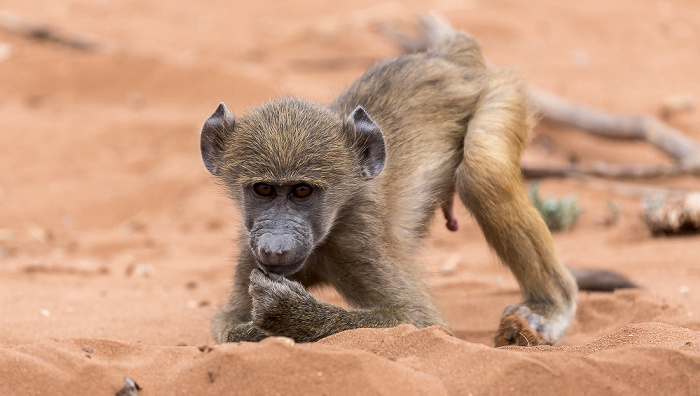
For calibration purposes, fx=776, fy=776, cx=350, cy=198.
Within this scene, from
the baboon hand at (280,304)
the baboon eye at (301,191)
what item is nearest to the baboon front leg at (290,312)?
the baboon hand at (280,304)

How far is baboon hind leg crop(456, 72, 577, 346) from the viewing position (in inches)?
189

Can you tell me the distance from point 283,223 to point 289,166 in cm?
33

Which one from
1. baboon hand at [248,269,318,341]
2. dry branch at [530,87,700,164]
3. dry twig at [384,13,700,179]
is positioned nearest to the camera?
baboon hand at [248,269,318,341]

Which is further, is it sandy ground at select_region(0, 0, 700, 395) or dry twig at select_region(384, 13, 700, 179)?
dry twig at select_region(384, 13, 700, 179)

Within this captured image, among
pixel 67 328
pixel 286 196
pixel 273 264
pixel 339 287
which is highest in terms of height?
pixel 286 196

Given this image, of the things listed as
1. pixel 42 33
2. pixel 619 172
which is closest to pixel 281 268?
pixel 619 172

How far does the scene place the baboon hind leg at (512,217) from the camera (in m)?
4.80

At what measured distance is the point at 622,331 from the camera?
3857 mm

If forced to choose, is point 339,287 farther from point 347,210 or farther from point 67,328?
point 67,328

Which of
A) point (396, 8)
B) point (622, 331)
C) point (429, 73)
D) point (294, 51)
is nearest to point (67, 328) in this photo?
point (429, 73)

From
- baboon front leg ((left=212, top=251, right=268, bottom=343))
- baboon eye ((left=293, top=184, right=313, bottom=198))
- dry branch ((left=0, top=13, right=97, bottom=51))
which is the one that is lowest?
baboon front leg ((left=212, top=251, right=268, bottom=343))

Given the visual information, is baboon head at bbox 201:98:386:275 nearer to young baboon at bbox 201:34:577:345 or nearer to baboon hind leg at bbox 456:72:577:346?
young baboon at bbox 201:34:577:345

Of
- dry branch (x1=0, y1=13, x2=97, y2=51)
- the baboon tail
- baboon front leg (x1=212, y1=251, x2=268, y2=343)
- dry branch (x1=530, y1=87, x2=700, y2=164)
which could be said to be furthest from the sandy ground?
the baboon tail

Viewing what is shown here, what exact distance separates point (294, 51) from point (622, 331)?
41.7ft
